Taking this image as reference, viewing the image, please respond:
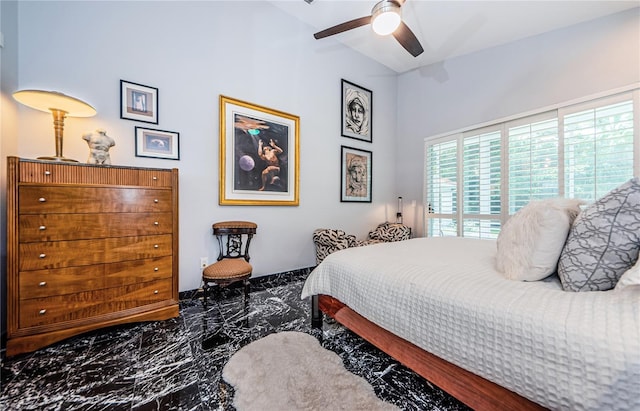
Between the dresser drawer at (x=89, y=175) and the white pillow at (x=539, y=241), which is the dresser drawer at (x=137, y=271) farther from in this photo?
the white pillow at (x=539, y=241)

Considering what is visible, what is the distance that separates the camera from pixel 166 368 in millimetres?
1439

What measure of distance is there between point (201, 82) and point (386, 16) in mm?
1921

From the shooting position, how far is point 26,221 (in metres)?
1.52

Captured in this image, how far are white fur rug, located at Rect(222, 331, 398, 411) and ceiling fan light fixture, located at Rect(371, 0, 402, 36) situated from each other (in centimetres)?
267

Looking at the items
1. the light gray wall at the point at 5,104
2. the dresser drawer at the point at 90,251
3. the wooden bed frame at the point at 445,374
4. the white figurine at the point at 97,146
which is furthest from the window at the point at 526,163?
the light gray wall at the point at 5,104

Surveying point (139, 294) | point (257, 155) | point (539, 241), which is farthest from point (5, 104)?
point (539, 241)

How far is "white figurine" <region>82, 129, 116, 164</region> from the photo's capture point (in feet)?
5.90

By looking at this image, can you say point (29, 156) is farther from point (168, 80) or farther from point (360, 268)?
point (360, 268)

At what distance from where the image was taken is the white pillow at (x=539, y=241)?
1.08 metres

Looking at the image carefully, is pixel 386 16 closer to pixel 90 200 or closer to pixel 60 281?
pixel 90 200

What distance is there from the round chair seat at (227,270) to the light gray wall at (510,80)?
311cm

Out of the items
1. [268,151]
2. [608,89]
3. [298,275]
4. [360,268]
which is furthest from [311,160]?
[608,89]

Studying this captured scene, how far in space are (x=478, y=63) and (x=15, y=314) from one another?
17.9 ft

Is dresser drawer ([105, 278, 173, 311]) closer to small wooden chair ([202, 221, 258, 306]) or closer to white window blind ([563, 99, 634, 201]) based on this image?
small wooden chair ([202, 221, 258, 306])
